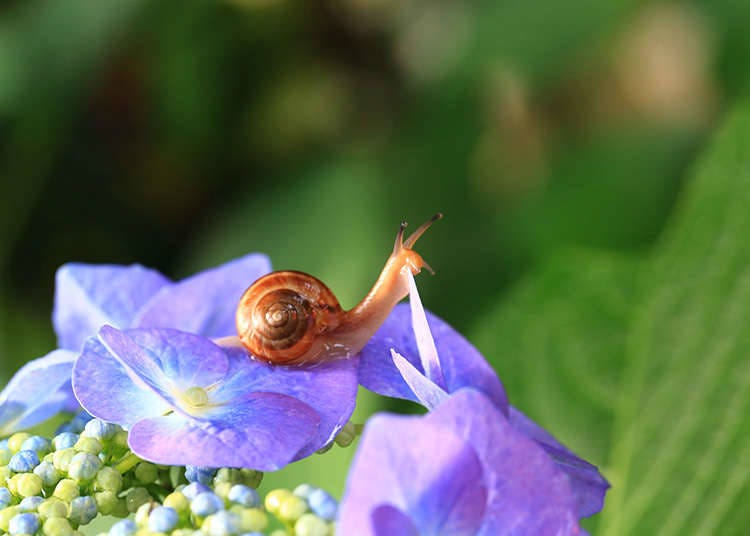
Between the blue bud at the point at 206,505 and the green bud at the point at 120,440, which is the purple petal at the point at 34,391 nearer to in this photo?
the green bud at the point at 120,440

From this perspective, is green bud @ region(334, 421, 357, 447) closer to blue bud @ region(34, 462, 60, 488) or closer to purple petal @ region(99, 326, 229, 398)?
purple petal @ region(99, 326, 229, 398)

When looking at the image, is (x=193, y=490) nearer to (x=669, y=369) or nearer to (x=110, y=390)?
(x=110, y=390)

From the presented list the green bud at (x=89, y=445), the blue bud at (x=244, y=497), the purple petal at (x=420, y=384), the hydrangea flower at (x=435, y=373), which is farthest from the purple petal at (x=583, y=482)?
the green bud at (x=89, y=445)

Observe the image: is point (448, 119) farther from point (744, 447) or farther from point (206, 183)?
point (744, 447)

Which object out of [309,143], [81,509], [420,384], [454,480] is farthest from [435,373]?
[309,143]

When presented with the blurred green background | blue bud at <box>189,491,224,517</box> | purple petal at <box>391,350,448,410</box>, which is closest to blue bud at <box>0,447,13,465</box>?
blue bud at <box>189,491,224,517</box>

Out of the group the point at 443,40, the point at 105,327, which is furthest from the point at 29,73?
the point at 105,327
